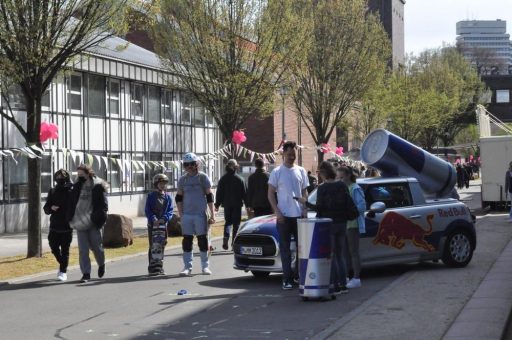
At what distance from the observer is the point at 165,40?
26.1 meters

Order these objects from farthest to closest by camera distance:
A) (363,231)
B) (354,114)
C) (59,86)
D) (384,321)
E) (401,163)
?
(354,114)
(59,86)
(401,163)
(363,231)
(384,321)

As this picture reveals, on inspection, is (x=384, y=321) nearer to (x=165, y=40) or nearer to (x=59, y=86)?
(x=165, y=40)

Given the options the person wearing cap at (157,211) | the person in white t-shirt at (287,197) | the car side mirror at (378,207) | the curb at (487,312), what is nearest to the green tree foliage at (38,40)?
the person wearing cap at (157,211)

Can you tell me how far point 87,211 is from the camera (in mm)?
12195

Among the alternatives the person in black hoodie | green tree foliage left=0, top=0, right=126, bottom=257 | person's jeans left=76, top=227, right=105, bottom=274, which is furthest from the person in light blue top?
green tree foliage left=0, top=0, right=126, bottom=257

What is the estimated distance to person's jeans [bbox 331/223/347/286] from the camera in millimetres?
9932

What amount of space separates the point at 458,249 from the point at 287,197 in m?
3.51

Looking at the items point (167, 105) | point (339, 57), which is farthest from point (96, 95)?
point (339, 57)

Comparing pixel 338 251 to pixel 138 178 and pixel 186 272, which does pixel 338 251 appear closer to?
pixel 186 272

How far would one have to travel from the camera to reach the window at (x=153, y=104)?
Answer: 114ft

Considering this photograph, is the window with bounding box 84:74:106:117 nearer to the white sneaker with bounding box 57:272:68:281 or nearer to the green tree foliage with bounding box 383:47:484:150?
the white sneaker with bounding box 57:272:68:281

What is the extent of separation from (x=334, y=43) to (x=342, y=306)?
89.9ft

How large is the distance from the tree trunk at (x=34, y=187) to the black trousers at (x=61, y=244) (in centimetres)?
338

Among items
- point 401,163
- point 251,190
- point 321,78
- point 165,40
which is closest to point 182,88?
point 165,40
